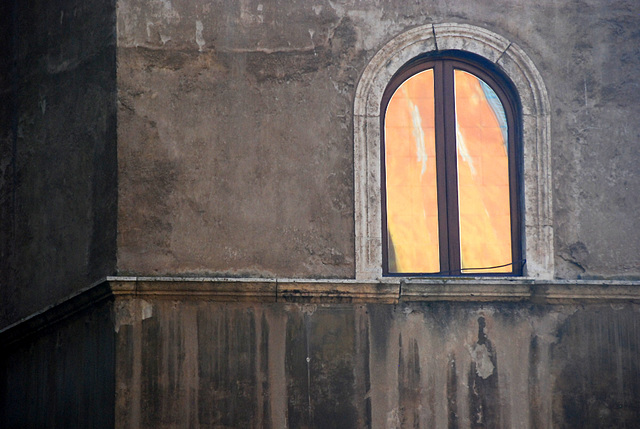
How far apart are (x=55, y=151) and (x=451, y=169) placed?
11.0 feet

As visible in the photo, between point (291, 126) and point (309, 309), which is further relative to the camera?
point (291, 126)

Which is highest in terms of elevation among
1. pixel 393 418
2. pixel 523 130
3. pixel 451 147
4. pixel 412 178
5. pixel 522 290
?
pixel 523 130

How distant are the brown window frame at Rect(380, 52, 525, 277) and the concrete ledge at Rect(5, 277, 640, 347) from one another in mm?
311

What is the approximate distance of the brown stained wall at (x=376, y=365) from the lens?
9.16 metres

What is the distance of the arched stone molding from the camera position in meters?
9.59

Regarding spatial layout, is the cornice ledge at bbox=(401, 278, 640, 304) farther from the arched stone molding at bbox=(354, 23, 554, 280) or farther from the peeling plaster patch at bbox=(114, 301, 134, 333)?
the peeling plaster patch at bbox=(114, 301, 134, 333)

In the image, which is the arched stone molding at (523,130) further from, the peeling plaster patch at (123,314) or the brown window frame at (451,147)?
the peeling plaster patch at (123,314)

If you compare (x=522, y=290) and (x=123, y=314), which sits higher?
(x=522, y=290)

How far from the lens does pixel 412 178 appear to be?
9.87 metres

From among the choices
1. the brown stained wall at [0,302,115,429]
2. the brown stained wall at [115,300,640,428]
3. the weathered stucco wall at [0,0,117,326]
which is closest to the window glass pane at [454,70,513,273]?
the brown stained wall at [115,300,640,428]

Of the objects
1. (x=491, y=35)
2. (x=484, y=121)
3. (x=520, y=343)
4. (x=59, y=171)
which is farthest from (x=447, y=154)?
(x=59, y=171)

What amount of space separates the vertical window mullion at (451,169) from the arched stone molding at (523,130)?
324 mm

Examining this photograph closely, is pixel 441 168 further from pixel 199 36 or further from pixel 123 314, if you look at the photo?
pixel 123 314

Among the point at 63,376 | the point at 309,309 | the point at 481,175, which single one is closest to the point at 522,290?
the point at 481,175
